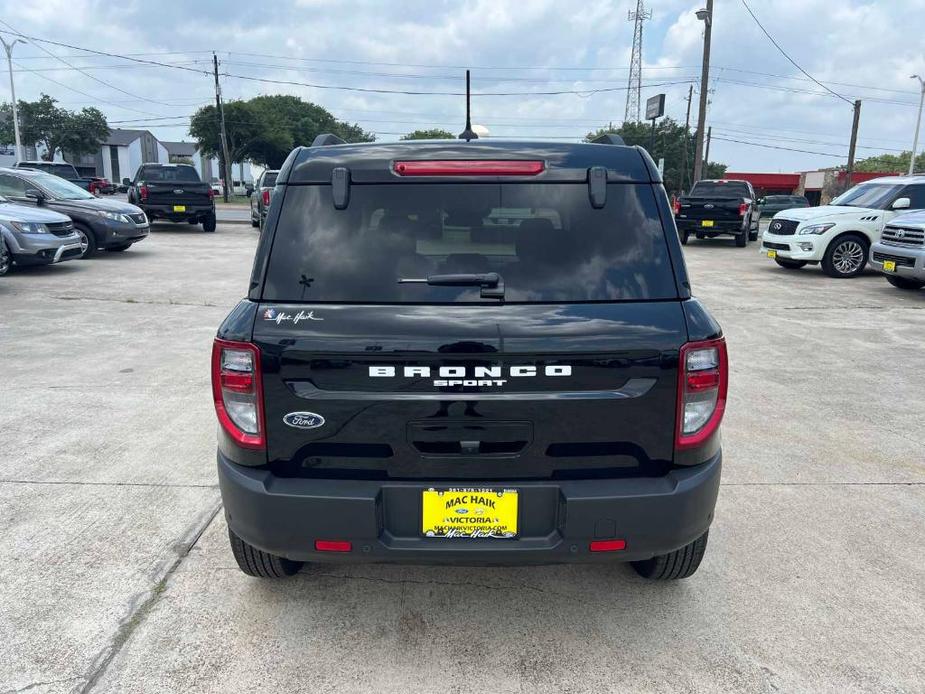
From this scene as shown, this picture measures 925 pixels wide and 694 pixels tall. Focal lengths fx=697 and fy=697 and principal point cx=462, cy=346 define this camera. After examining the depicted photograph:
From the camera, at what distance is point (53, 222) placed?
37.9ft

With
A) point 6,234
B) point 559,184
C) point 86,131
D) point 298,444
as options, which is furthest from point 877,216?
point 86,131

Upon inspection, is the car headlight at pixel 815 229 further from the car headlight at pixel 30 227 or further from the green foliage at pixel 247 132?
the green foliage at pixel 247 132

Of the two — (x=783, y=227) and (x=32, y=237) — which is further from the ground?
(x=783, y=227)

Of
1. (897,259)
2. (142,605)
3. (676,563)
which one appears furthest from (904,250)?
(142,605)

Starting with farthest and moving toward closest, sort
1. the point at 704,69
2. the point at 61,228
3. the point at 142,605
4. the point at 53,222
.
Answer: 1. the point at 704,69
2. the point at 61,228
3. the point at 53,222
4. the point at 142,605

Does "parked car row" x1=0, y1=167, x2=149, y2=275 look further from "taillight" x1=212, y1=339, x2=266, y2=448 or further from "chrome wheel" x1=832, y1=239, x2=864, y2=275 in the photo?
"chrome wheel" x1=832, y1=239, x2=864, y2=275

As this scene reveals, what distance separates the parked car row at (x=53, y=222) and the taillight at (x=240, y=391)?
10.4m

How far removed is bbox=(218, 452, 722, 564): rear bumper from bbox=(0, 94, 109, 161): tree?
2696 inches

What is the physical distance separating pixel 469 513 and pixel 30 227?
11.5m

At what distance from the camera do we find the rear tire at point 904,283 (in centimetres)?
1188

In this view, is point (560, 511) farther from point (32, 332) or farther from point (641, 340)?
point (32, 332)

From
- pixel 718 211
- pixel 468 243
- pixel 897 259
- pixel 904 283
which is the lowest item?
pixel 904 283

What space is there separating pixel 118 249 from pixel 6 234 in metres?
4.03

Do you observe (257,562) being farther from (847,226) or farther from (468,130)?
(847,226)
